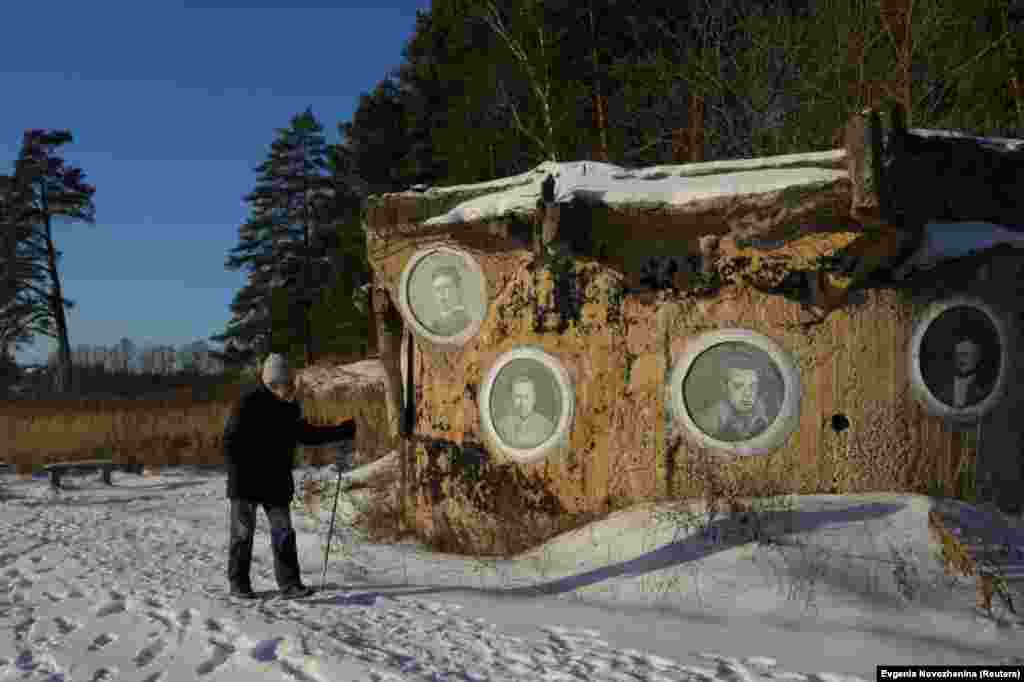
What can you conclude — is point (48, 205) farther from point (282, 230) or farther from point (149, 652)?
point (149, 652)

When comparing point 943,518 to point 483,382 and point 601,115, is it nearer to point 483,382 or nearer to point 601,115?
point 483,382

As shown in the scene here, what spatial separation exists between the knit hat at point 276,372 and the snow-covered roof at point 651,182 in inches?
94.8

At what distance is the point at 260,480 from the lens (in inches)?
227

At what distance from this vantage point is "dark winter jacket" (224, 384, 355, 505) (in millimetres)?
5734

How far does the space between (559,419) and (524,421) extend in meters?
0.33

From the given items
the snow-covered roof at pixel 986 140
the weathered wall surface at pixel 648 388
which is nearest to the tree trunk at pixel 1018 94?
the snow-covered roof at pixel 986 140

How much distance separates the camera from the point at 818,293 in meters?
6.92

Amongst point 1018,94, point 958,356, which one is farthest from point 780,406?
point 1018,94

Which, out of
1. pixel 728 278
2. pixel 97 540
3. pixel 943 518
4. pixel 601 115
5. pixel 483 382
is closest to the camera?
pixel 943 518

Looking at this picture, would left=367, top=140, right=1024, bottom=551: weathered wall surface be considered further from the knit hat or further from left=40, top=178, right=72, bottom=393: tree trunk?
left=40, top=178, right=72, bottom=393: tree trunk

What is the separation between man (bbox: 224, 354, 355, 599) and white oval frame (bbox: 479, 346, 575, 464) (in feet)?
7.44

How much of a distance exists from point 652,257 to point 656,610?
2.97 metres

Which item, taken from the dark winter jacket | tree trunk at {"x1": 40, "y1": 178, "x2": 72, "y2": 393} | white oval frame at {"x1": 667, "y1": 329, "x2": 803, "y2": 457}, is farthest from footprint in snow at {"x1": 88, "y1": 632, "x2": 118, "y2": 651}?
tree trunk at {"x1": 40, "y1": 178, "x2": 72, "y2": 393}

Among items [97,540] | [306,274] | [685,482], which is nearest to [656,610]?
[685,482]
